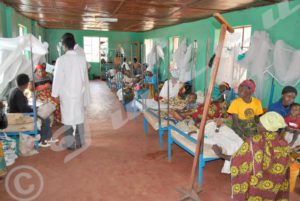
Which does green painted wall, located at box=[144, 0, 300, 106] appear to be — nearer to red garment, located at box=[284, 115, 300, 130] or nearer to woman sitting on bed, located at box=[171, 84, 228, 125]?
red garment, located at box=[284, 115, 300, 130]

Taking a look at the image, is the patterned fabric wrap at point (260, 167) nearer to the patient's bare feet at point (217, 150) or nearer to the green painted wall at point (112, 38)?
the patient's bare feet at point (217, 150)

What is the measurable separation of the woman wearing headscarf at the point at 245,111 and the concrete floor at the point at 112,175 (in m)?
0.67

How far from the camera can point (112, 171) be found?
3303 millimetres

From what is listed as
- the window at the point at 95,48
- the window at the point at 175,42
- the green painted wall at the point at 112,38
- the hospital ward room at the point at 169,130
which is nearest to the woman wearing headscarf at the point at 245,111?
the hospital ward room at the point at 169,130

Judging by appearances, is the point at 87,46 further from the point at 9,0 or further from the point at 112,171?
the point at 112,171

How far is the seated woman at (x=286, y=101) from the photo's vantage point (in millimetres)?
3466

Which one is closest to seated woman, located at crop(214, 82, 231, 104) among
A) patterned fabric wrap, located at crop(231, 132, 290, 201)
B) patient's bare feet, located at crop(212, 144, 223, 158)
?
patient's bare feet, located at crop(212, 144, 223, 158)

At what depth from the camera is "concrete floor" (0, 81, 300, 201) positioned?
9.08 ft

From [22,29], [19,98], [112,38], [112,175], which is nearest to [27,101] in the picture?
[19,98]

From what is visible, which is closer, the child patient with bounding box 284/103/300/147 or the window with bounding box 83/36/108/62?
the child patient with bounding box 284/103/300/147

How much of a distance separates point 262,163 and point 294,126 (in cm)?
165

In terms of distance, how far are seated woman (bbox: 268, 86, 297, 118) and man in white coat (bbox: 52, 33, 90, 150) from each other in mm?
2915

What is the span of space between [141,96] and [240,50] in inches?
88.9

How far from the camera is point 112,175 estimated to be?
3197 mm
